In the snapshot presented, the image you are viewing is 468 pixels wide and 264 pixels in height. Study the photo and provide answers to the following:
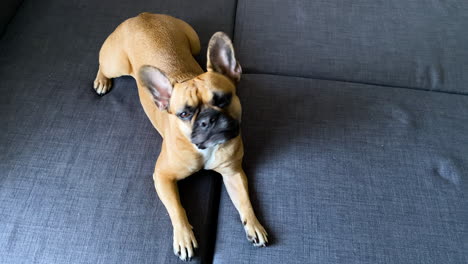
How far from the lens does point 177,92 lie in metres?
1.30

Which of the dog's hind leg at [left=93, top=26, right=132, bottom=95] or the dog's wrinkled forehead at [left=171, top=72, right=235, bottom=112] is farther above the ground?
the dog's wrinkled forehead at [left=171, top=72, right=235, bottom=112]

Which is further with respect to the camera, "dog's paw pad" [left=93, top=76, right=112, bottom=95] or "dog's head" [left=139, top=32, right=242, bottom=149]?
"dog's paw pad" [left=93, top=76, right=112, bottom=95]

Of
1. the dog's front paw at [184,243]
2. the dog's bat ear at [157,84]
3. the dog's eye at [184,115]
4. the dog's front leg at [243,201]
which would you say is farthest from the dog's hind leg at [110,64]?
the dog's front paw at [184,243]

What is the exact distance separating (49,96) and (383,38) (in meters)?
1.90

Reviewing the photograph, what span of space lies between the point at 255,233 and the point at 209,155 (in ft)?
1.20

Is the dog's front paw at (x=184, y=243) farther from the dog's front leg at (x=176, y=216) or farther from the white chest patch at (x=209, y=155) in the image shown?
the white chest patch at (x=209, y=155)

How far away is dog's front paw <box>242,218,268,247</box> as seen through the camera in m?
1.36

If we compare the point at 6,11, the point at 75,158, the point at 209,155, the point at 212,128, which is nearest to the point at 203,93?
the point at 212,128

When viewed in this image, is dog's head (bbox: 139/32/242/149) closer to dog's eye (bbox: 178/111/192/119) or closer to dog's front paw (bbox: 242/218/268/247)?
dog's eye (bbox: 178/111/192/119)

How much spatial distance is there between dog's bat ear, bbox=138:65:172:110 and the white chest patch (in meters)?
0.23

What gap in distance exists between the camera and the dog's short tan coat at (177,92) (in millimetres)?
1293

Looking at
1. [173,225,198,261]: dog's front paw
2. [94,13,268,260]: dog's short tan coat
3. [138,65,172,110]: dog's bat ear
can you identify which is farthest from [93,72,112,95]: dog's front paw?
[173,225,198,261]: dog's front paw

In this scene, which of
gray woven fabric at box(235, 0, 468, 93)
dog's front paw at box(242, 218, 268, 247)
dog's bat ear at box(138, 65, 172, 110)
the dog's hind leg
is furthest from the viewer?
gray woven fabric at box(235, 0, 468, 93)

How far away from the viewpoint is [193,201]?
4.89 feet
